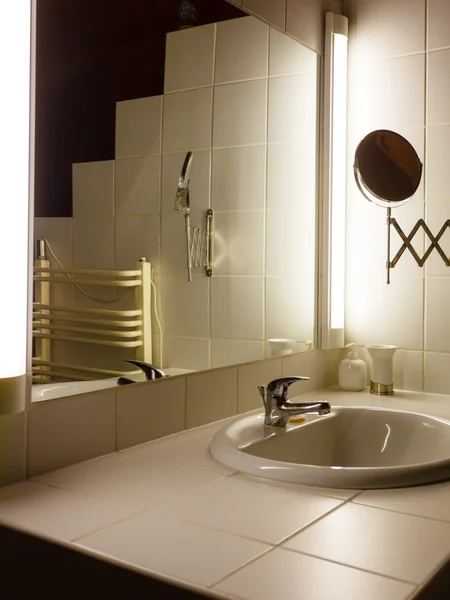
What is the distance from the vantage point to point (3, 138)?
→ 875mm

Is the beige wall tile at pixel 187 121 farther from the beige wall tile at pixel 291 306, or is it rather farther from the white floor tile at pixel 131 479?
the white floor tile at pixel 131 479

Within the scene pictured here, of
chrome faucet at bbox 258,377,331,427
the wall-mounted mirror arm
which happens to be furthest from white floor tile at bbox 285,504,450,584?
the wall-mounted mirror arm

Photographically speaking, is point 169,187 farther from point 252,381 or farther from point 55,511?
point 55,511

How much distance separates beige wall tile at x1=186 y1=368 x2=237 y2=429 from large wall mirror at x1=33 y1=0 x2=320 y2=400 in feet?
0.12

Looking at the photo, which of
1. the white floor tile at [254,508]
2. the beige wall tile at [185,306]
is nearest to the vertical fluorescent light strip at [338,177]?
the beige wall tile at [185,306]

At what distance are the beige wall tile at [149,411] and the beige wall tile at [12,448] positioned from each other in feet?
0.70

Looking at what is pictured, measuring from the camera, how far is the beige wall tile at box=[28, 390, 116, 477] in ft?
3.49

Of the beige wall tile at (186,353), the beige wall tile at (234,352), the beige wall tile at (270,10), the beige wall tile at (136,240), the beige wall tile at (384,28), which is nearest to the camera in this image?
the beige wall tile at (136,240)

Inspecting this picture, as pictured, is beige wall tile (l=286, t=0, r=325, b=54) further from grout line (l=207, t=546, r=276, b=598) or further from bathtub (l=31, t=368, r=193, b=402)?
grout line (l=207, t=546, r=276, b=598)

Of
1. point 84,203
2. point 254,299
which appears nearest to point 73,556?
point 84,203

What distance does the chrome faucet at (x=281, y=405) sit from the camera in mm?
1341

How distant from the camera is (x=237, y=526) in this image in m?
0.87

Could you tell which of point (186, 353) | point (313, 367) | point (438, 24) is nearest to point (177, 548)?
point (186, 353)

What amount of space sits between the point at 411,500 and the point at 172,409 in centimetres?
53
